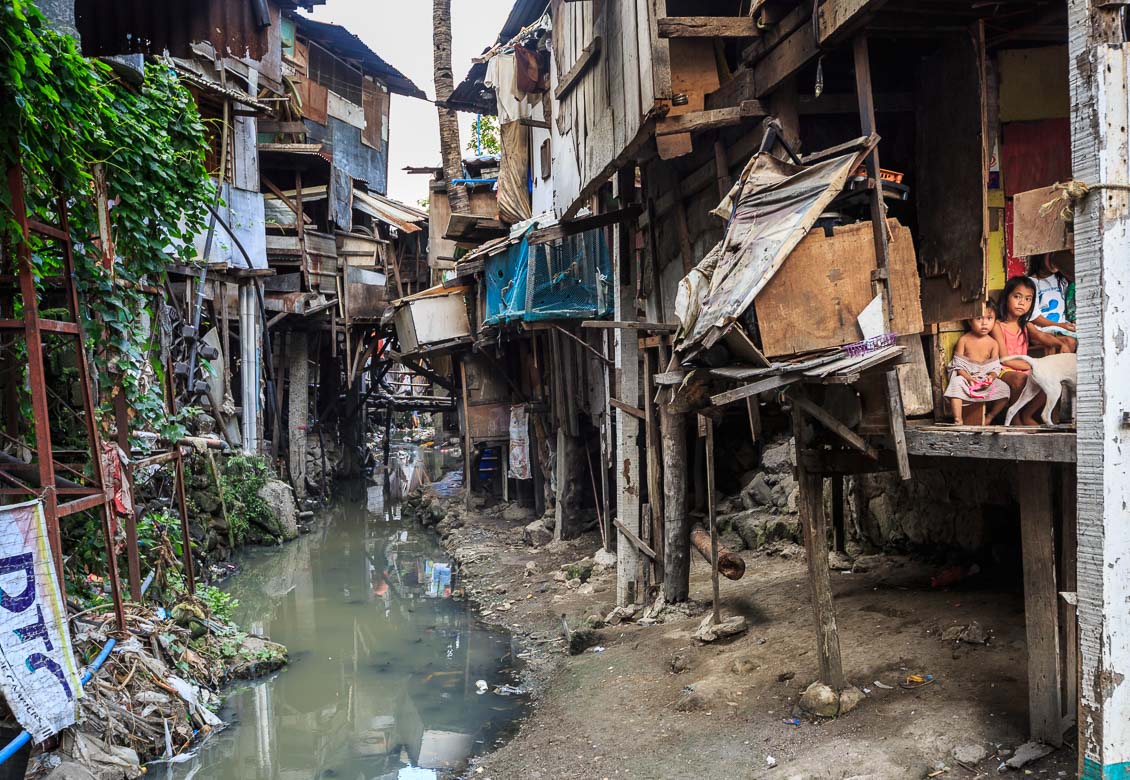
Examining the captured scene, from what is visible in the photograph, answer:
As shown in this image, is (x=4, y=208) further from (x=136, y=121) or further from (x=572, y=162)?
(x=572, y=162)

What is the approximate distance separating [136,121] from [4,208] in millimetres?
2369

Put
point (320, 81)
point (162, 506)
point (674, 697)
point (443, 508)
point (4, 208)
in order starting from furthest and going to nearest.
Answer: point (320, 81)
point (443, 508)
point (162, 506)
point (674, 697)
point (4, 208)

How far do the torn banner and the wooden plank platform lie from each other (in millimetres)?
5851

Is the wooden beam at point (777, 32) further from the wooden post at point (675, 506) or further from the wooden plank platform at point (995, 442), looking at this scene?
the wooden post at point (675, 506)

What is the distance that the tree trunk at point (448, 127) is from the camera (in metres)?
18.9

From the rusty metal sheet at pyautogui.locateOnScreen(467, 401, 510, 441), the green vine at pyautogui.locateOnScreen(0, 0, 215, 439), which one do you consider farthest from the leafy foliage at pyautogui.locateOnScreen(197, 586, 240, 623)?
the rusty metal sheet at pyautogui.locateOnScreen(467, 401, 510, 441)

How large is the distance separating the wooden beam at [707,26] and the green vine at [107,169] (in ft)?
14.4

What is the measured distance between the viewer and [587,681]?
7.69 m

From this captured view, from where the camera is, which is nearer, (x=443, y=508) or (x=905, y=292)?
(x=905, y=292)

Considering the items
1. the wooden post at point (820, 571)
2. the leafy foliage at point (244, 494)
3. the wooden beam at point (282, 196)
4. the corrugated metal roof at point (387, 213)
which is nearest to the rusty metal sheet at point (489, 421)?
the leafy foliage at point (244, 494)

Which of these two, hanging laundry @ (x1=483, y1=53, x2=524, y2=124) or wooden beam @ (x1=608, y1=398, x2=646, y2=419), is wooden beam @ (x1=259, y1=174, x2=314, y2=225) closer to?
hanging laundry @ (x1=483, y1=53, x2=524, y2=124)

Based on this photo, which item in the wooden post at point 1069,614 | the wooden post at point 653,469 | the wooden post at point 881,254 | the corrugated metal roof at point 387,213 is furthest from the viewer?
the corrugated metal roof at point 387,213

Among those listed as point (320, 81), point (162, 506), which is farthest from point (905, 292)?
point (320, 81)

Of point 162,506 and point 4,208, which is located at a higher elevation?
point 4,208
